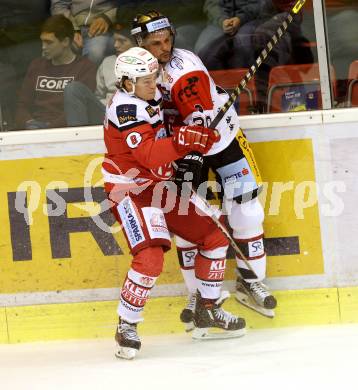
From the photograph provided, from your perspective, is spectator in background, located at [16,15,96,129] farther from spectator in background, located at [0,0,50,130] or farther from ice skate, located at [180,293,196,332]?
ice skate, located at [180,293,196,332]

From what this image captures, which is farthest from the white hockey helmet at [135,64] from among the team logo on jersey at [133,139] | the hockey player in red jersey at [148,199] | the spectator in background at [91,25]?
the spectator in background at [91,25]

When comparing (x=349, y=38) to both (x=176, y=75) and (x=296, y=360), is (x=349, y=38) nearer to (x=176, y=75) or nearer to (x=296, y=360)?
(x=176, y=75)

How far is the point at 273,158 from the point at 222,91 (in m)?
0.41

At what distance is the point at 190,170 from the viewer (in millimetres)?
4855

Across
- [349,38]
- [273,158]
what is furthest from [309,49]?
[273,158]

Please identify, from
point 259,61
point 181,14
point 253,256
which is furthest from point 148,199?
point 181,14

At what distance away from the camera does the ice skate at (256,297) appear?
507 centimetres

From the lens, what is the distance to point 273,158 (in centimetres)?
512

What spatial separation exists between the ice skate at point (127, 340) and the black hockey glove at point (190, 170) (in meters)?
0.68

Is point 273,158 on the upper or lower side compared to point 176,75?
lower

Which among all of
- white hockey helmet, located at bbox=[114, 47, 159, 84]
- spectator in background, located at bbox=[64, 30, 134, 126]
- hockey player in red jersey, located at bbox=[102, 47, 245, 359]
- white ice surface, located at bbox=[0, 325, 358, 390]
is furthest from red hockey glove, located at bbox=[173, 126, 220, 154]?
white ice surface, located at bbox=[0, 325, 358, 390]

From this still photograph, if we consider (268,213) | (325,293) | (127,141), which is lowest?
(325,293)

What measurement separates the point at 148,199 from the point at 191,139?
1.51 ft

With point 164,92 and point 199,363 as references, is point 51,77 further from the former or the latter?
point 199,363
